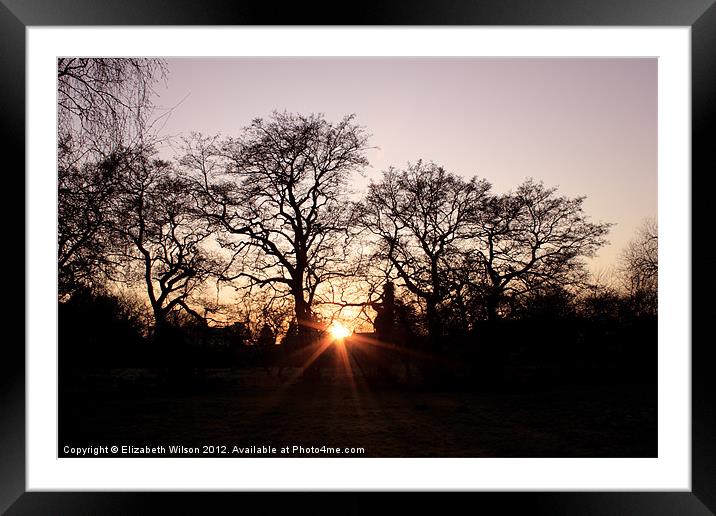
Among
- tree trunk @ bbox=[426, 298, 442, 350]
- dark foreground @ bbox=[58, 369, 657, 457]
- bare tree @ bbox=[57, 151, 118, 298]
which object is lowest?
dark foreground @ bbox=[58, 369, 657, 457]

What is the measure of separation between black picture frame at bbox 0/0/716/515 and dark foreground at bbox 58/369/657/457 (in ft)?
1.71

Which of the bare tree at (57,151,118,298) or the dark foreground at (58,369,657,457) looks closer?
the dark foreground at (58,369,657,457)

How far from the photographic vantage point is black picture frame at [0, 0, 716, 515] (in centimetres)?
213

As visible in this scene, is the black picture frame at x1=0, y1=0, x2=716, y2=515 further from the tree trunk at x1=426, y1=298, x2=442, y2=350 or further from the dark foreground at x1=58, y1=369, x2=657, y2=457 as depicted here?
the tree trunk at x1=426, y1=298, x2=442, y2=350

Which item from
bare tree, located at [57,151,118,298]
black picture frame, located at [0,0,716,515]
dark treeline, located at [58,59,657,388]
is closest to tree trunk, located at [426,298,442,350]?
dark treeline, located at [58,59,657,388]
